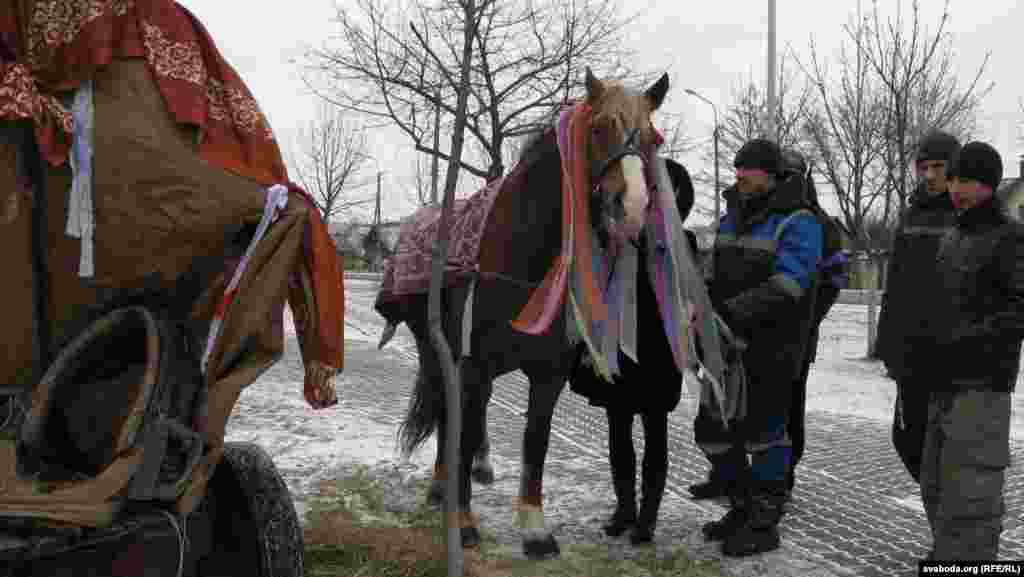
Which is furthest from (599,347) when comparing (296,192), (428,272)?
(296,192)

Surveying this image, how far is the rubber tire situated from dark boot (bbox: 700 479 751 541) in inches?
88.8

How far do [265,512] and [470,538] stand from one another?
149 centimetres

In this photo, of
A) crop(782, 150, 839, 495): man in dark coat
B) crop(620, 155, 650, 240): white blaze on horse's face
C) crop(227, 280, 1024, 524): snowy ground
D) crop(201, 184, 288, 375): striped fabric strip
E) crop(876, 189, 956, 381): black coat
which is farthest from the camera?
crop(227, 280, 1024, 524): snowy ground

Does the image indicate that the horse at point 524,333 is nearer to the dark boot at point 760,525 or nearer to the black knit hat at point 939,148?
the dark boot at point 760,525

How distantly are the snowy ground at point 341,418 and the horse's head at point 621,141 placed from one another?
2.14 m

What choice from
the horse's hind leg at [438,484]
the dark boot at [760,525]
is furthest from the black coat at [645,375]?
the horse's hind leg at [438,484]

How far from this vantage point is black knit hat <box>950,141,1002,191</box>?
3307 mm

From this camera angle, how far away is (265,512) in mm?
2645

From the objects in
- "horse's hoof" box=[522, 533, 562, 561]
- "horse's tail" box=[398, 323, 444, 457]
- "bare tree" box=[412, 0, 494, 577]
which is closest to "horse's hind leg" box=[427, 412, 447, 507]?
"horse's tail" box=[398, 323, 444, 457]

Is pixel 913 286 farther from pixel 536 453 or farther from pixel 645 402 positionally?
pixel 536 453

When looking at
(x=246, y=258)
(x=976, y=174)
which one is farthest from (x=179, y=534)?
(x=976, y=174)

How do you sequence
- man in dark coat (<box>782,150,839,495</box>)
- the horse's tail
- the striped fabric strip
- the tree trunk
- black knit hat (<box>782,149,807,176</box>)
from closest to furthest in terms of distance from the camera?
the striped fabric strip, the tree trunk, black knit hat (<box>782,149,807,176</box>), man in dark coat (<box>782,150,839,495</box>), the horse's tail

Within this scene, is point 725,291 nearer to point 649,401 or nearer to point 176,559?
point 649,401

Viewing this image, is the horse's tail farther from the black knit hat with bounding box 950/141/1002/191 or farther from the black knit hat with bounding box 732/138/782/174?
the black knit hat with bounding box 950/141/1002/191
